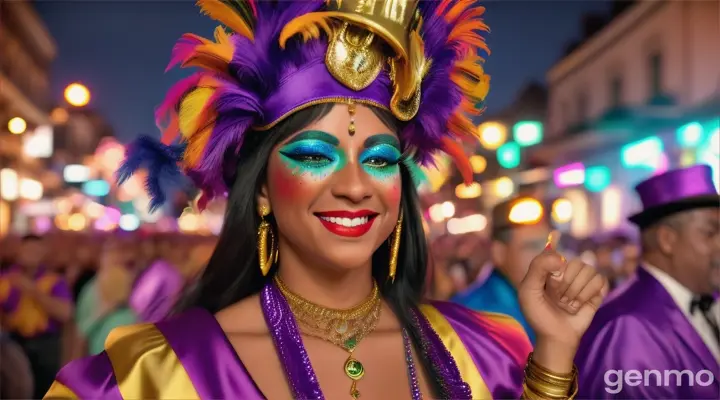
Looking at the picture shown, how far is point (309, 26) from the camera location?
208cm

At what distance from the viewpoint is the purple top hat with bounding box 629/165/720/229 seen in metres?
3.64

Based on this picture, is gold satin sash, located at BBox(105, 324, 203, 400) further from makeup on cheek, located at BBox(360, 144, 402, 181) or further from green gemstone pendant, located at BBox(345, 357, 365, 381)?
makeup on cheek, located at BBox(360, 144, 402, 181)

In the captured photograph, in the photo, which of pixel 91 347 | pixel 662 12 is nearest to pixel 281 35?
pixel 91 347

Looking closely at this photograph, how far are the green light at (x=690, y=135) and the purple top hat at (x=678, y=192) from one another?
935 centimetres

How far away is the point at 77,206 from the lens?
2992 cm

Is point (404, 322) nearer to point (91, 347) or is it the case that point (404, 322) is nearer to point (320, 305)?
point (320, 305)

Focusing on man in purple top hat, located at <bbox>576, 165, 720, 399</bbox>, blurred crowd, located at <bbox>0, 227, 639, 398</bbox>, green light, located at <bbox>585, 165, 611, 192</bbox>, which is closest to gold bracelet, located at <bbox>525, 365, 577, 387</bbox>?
blurred crowd, located at <bbox>0, 227, 639, 398</bbox>

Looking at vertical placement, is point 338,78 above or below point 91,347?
above

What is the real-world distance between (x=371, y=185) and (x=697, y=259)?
2.27 m

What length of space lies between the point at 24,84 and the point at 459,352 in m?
32.7

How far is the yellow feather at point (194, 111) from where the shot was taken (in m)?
2.12

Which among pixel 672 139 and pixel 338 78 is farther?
pixel 672 139

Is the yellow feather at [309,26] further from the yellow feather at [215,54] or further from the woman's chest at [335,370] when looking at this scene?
Result: the woman's chest at [335,370]

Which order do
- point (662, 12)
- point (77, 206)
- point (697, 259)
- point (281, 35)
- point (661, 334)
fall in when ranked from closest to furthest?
point (281, 35)
point (661, 334)
point (697, 259)
point (662, 12)
point (77, 206)
